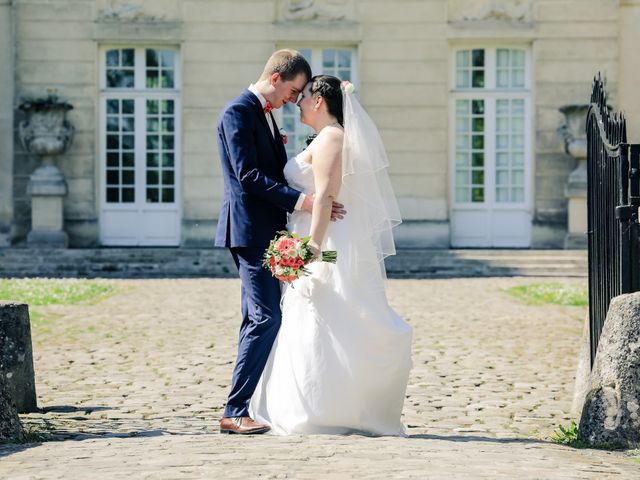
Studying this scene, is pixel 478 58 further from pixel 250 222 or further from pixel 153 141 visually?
pixel 250 222

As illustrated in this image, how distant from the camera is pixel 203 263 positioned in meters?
18.0

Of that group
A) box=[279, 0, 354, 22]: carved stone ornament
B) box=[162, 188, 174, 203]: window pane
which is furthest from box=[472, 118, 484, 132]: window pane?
box=[162, 188, 174, 203]: window pane

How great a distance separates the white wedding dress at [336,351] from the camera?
5867 mm

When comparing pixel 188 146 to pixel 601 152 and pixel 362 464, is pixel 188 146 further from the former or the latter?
pixel 362 464

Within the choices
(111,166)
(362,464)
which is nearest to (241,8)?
(111,166)

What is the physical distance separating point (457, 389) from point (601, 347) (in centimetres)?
203

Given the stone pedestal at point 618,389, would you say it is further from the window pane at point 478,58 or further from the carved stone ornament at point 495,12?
the window pane at point 478,58

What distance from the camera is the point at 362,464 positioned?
4.79 meters

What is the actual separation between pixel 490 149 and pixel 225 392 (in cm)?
1337

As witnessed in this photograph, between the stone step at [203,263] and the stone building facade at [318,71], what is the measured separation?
57.4 inches

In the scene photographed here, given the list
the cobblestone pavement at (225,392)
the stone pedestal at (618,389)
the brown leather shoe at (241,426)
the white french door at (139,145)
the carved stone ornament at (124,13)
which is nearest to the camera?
the cobblestone pavement at (225,392)

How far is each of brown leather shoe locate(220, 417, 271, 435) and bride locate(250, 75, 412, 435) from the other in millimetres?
88

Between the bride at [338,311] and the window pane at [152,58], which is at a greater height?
the window pane at [152,58]

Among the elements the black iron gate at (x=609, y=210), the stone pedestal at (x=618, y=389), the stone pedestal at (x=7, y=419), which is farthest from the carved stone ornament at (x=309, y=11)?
the stone pedestal at (x=7, y=419)
